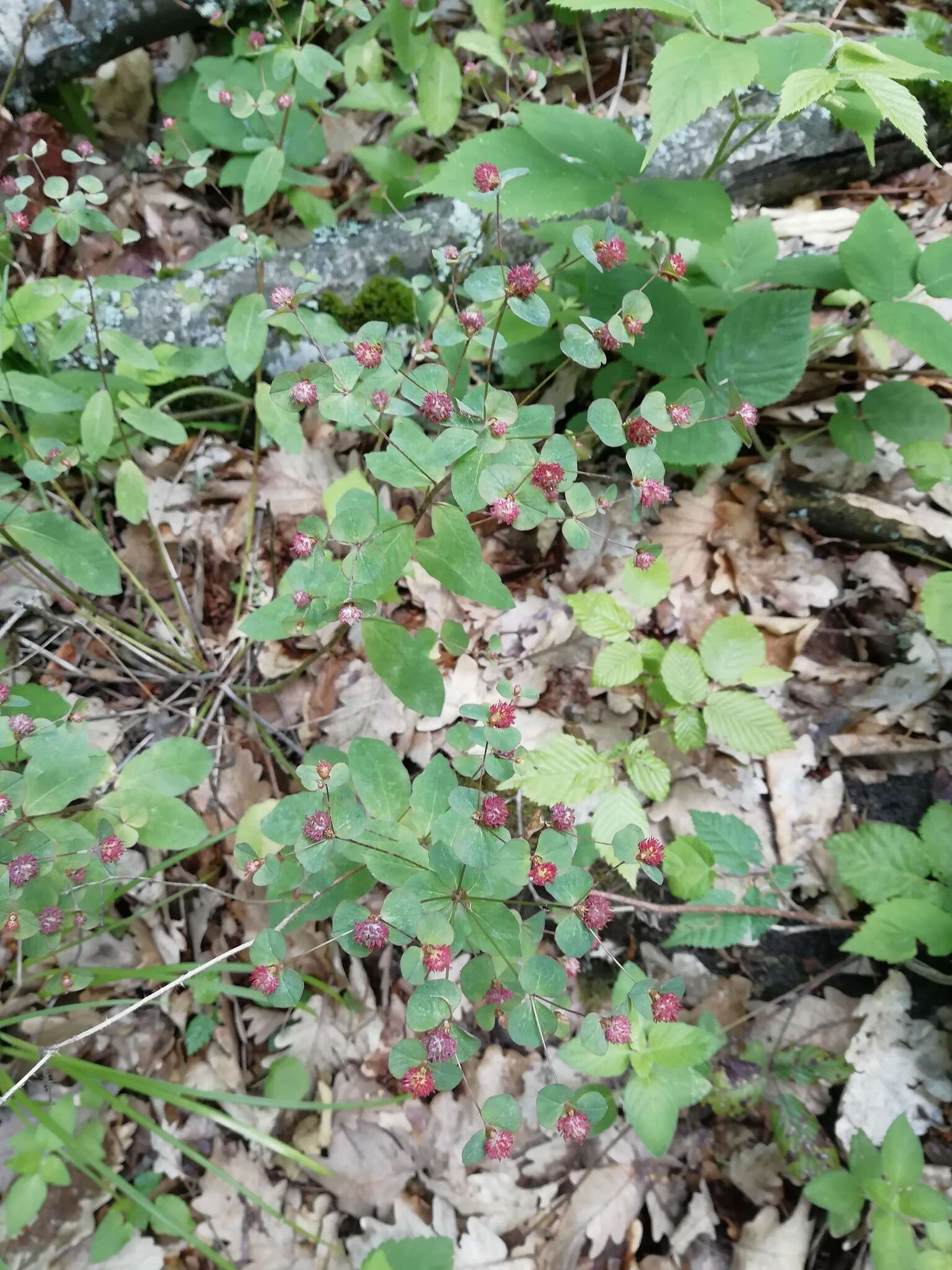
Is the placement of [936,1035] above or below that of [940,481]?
below

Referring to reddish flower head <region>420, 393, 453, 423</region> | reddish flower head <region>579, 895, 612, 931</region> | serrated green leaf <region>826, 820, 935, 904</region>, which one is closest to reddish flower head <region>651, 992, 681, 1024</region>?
reddish flower head <region>579, 895, 612, 931</region>

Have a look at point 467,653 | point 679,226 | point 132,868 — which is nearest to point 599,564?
point 467,653

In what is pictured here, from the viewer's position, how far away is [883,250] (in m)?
1.88

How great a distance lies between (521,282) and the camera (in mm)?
1080

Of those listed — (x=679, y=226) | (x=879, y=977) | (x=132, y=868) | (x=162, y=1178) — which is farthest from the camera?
(x=132, y=868)

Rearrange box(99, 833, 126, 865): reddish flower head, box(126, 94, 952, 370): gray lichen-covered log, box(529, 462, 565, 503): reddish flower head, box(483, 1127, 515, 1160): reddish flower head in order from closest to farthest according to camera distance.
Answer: box(483, 1127, 515, 1160): reddish flower head
box(529, 462, 565, 503): reddish flower head
box(99, 833, 126, 865): reddish flower head
box(126, 94, 952, 370): gray lichen-covered log

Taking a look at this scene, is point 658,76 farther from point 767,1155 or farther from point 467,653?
point 767,1155

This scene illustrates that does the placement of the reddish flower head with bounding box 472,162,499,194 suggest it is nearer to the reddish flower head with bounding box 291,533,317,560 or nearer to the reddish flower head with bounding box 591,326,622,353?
the reddish flower head with bounding box 591,326,622,353

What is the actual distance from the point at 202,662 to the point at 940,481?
220cm

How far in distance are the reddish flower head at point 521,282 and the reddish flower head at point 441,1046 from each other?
1.07 meters

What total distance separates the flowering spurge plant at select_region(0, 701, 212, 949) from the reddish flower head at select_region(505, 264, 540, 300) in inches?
45.2

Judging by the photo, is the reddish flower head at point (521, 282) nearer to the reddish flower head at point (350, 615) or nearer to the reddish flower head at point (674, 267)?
the reddish flower head at point (674, 267)

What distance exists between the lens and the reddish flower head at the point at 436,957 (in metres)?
1.03

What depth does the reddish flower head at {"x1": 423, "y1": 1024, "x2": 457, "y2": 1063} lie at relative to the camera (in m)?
1.01
